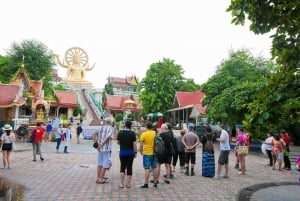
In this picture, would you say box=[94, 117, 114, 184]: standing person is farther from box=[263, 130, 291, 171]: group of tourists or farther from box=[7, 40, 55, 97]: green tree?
box=[7, 40, 55, 97]: green tree

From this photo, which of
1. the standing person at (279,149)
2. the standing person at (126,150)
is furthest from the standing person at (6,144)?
the standing person at (279,149)

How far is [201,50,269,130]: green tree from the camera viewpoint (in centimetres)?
2116

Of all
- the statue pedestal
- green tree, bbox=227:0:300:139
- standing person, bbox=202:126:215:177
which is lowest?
standing person, bbox=202:126:215:177

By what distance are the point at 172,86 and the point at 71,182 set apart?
32.9 m

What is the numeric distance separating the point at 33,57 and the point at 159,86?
16106mm

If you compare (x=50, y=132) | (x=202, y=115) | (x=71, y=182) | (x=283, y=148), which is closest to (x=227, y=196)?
(x=71, y=182)

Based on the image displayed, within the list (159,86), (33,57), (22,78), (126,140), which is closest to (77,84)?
(33,57)

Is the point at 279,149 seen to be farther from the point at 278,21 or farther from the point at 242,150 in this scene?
the point at 278,21

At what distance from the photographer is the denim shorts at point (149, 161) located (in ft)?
26.0

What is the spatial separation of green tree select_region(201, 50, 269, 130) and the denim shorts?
12.1 meters

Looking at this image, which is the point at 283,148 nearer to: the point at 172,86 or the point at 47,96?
the point at 172,86

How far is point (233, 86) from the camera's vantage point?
24297 mm

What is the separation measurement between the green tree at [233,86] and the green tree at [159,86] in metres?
11.5

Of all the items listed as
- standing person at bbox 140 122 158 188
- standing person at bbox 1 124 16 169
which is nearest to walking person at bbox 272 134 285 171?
standing person at bbox 140 122 158 188
